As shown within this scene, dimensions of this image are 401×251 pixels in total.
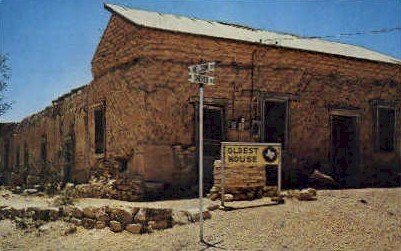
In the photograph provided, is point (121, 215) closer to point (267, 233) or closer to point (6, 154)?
point (267, 233)

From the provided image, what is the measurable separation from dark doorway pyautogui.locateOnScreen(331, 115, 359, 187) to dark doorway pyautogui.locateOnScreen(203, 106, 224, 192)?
466cm

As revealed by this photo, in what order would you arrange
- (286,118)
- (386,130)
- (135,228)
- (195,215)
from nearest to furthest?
(135,228), (195,215), (286,118), (386,130)

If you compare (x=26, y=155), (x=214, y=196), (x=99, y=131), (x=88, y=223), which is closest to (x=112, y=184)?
(x=99, y=131)

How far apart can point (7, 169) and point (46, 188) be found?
1515 centimetres

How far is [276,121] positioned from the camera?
567 inches

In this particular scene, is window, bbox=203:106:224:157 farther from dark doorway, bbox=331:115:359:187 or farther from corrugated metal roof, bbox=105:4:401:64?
dark doorway, bbox=331:115:359:187

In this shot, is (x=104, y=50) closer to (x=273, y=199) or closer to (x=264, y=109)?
(x=264, y=109)

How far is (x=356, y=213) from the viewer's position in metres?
9.27

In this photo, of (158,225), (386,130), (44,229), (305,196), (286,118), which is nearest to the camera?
(158,225)

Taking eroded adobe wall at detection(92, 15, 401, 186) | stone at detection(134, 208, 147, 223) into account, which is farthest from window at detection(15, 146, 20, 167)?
stone at detection(134, 208, 147, 223)

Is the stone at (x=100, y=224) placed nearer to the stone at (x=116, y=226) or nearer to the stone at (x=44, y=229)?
the stone at (x=116, y=226)

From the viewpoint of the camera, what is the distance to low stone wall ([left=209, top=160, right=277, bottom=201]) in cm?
1023

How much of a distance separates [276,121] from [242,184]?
456cm

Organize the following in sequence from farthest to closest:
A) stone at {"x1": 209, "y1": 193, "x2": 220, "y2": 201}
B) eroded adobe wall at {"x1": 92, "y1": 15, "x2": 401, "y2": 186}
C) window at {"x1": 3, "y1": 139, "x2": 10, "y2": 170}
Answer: window at {"x1": 3, "y1": 139, "x2": 10, "y2": 170}
eroded adobe wall at {"x1": 92, "y1": 15, "x2": 401, "y2": 186}
stone at {"x1": 209, "y1": 193, "x2": 220, "y2": 201}
